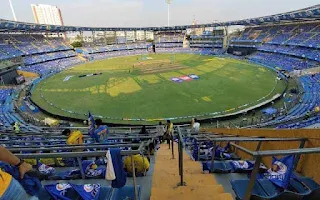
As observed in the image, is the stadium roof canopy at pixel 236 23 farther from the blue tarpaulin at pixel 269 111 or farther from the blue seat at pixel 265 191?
the blue seat at pixel 265 191

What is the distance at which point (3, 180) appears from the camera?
8.66 feet

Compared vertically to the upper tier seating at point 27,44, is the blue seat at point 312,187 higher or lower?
higher

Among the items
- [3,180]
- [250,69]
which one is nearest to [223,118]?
[3,180]

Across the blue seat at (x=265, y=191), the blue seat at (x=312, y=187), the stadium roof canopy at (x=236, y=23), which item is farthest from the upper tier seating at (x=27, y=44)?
the blue seat at (x=312, y=187)

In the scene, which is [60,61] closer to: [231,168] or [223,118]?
[223,118]

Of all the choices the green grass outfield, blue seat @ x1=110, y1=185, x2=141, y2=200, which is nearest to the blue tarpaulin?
the green grass outfield

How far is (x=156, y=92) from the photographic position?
111 ft

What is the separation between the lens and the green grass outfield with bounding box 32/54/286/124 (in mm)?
27016

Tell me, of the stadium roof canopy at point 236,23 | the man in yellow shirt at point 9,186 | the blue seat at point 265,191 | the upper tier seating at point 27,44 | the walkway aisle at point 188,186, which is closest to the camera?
the man in yellow shirt at point 9,186

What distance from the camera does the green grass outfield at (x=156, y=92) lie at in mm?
27016

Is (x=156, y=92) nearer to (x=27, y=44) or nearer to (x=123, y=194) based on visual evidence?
(x=123, y=194)

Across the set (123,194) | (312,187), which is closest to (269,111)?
(312,187)

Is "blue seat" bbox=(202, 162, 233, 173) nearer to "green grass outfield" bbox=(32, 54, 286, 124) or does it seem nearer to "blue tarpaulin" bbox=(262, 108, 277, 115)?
"green grass outfield" bbox=(32, 54, 286, 124)

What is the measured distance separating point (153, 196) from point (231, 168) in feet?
8.66
